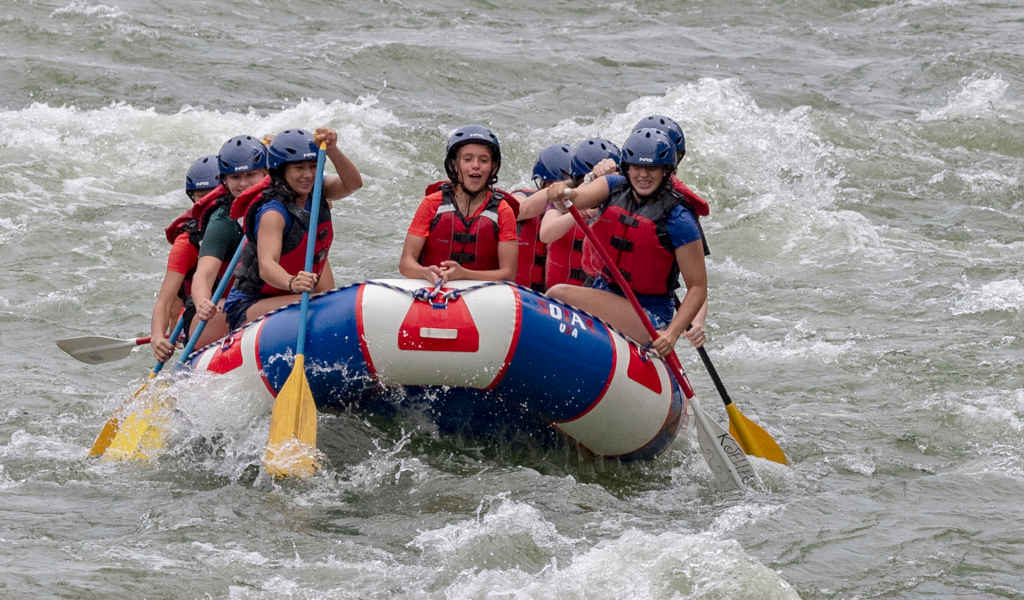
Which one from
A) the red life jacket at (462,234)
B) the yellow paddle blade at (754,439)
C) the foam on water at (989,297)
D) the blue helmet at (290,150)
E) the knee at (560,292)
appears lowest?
the yellow paddle blade at (754,439)

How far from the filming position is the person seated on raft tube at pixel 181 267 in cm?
724

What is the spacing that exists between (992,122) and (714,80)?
122 inches

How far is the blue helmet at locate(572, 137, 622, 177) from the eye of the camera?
768 centimetres

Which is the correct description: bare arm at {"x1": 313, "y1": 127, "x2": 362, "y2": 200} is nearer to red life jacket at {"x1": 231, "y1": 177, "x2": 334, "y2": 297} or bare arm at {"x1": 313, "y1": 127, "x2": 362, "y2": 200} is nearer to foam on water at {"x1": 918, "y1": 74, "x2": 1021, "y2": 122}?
red life jacket at {"x1": 231, "y1": 177, "x2": 334, "y2": 297}

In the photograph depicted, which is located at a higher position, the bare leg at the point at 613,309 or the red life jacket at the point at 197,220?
the red life jacket at the point at 197,220

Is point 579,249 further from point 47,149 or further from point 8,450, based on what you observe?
point 47,149

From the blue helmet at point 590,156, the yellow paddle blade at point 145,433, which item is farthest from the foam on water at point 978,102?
the yellow paddle blade at point 145,433

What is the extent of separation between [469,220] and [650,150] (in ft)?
3.08

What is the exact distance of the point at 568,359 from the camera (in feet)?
21.2

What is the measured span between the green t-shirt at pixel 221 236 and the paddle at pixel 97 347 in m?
0.86

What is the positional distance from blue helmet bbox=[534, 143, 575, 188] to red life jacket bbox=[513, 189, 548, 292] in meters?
0.12

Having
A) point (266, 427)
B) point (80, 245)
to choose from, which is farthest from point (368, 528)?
point (80, 245)

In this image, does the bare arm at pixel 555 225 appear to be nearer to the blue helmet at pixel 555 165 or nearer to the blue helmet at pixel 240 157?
the blue helmet at pixel 555 165

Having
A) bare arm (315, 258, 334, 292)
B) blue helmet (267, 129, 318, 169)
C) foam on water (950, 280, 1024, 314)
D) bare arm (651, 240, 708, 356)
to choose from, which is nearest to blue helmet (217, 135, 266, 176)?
blue helmet (267, 129, 318, 169)
